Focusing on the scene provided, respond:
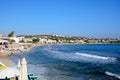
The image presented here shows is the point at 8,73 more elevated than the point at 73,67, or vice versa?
the point at 8,73

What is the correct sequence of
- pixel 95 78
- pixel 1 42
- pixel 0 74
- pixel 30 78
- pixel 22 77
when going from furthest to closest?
pixel 1 42, pixel 95 78, pixel 30 78, pixel 0 74, pixel 22 77

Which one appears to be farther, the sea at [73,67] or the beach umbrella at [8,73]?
the sea at [73,67]

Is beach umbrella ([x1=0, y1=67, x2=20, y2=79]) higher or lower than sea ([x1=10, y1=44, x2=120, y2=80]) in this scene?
higher

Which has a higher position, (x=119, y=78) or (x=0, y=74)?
(x=0, y=74)

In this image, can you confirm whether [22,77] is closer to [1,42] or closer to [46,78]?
[46,78]

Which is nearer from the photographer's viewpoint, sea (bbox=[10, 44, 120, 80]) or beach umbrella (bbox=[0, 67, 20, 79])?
beach umbrella (bbox=[0, 67, 20, 79])

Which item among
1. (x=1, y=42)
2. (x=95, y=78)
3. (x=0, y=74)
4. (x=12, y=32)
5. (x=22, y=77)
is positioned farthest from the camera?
(x=12, y=32)

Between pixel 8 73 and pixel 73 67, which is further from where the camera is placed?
pixel 73 67

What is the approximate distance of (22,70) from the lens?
1181cm


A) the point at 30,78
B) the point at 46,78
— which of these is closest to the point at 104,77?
the point at 46,78

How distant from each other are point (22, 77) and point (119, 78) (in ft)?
56.5

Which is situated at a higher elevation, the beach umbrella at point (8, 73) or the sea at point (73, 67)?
the beach umbrella at point (8, 73)

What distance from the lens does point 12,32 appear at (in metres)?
129

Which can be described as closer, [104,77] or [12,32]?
[104,77]
